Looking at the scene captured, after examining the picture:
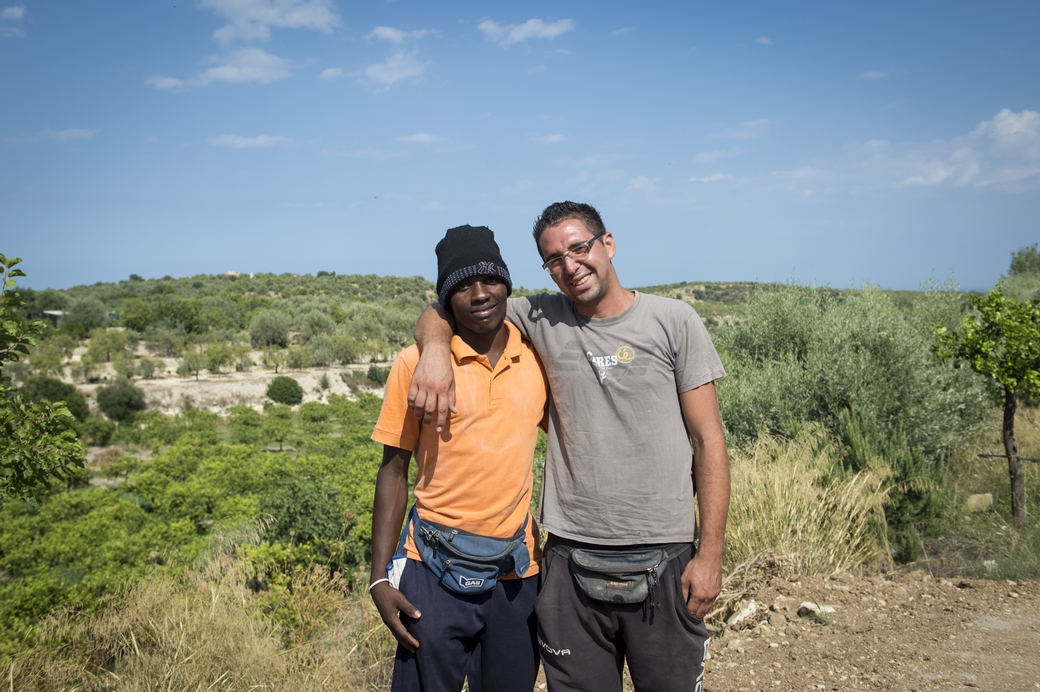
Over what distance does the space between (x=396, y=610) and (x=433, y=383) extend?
2.30ft

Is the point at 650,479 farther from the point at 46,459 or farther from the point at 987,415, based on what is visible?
the point at 987,415

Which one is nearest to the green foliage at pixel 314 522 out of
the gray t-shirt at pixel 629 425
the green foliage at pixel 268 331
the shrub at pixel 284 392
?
the gray t-shirt at pixel 629 425

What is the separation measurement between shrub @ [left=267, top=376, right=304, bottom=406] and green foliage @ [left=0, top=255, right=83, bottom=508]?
33678 mm

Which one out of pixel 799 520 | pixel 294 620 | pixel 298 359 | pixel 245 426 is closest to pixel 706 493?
pixel 799 520

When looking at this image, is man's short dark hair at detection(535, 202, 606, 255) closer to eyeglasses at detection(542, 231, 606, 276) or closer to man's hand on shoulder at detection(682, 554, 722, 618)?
eyeglasses at detection(542, 231, 606, 276)

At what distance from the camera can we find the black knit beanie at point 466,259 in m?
2.05

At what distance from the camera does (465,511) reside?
2021mm

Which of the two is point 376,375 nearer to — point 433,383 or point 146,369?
point 146,369

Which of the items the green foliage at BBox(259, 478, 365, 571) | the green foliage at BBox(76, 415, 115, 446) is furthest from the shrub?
the green foliage at BBox(259, 478, 365, 571)

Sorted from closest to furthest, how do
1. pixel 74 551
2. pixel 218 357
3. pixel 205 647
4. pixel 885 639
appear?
pixel 205 647, pixel 885 639, pixel 74 551, pixel 218 357

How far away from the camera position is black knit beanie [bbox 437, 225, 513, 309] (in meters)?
2.05

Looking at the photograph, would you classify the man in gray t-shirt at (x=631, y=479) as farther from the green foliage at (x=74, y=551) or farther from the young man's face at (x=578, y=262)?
the green foliage at (x=74, y=551)

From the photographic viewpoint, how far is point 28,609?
5.38m

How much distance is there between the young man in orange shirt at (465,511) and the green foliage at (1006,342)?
5.96m
